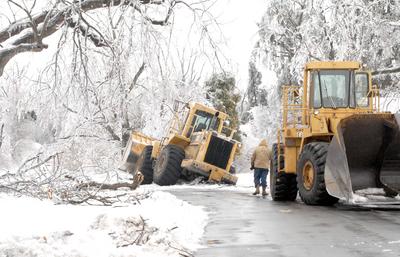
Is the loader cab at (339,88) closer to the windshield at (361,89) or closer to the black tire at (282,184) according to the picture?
the windshield at (361,89)

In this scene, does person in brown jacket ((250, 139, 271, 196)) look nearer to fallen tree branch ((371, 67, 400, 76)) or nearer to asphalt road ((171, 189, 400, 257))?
asphalt road ((171, 189, 400, 257))

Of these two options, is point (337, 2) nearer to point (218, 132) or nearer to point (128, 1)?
point (218, 132)

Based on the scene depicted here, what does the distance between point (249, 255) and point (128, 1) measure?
4.42 metres

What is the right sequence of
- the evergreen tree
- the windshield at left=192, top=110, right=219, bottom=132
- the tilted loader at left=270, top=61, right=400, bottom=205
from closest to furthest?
the tilted loader at left=270, top=61, right=400, bottom=205
the windshield at left=192, top=110, right=219, bottom=132
the evergreen tree

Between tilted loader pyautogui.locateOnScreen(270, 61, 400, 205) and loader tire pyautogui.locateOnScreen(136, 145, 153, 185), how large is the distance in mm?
10233

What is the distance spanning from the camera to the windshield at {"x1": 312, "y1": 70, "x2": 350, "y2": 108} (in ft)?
48.1

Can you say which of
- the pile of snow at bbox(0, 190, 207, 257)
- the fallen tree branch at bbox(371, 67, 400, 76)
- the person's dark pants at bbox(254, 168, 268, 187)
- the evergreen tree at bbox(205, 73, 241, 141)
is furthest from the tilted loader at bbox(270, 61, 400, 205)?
the evergreen tree at bbox(205, 73, 241, 141)

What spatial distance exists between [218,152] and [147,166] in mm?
3289

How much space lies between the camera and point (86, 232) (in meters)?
7.54

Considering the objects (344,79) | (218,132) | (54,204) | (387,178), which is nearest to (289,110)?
(344,79)

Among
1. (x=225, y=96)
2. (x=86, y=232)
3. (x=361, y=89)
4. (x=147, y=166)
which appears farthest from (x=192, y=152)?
(x=86, y=232)

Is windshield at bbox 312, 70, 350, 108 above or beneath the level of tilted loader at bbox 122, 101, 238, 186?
above

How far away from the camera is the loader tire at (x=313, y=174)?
12727mm

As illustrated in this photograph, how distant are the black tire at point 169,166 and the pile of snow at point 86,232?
492 inches
